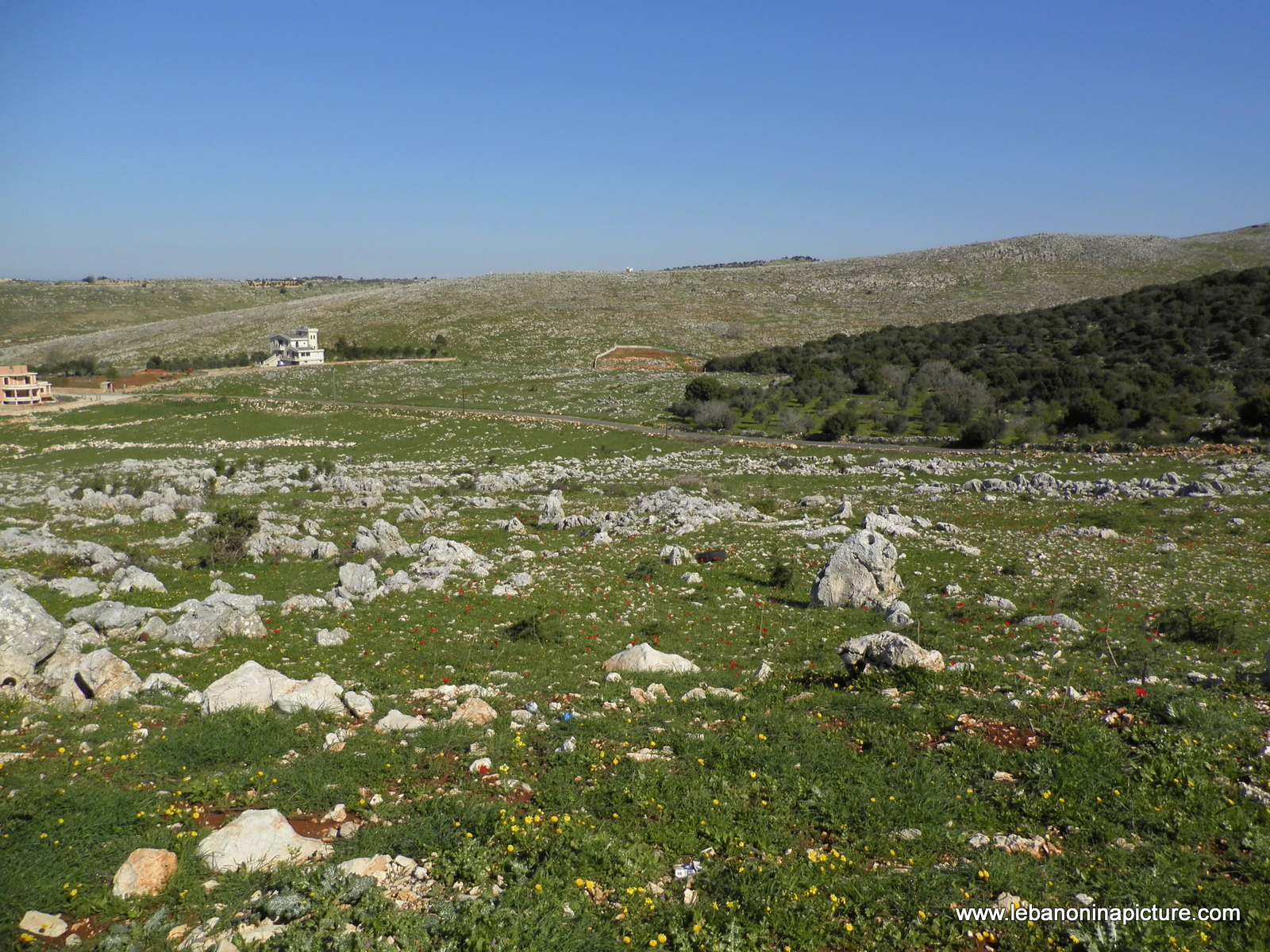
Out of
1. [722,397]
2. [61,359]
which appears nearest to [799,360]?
[722,397]

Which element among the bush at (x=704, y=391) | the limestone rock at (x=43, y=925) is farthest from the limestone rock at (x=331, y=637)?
the bush at (x=704, y=391)

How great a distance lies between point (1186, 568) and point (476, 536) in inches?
852

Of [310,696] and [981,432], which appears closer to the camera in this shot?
[310,696]

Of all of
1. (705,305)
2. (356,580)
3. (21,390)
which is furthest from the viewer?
(705,305)

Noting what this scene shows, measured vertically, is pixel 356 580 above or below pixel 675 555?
above

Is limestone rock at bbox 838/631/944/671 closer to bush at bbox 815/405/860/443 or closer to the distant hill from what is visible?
bush at bbox 815/405/860/443

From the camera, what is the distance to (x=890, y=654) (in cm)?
1215

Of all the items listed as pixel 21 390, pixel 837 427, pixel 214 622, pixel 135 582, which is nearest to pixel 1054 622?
pixel 214 622

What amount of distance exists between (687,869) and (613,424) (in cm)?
5518

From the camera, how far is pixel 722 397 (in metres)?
69.2

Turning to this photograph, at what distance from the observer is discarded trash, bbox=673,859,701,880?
7.05 m

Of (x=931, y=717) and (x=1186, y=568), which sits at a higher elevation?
(x=931, y=717)

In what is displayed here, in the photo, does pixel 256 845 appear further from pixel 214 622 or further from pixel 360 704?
pixel 214 622

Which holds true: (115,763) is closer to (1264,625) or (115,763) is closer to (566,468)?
(1264,625)
